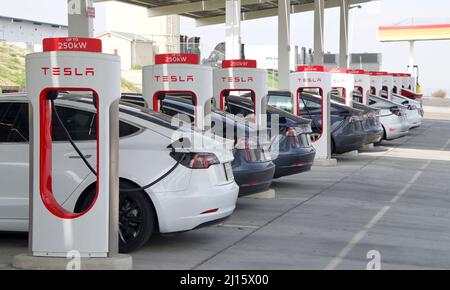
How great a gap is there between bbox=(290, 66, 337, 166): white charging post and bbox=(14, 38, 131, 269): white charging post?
10.6m

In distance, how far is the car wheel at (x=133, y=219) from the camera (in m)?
8.25

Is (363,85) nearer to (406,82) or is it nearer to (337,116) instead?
(337,116)

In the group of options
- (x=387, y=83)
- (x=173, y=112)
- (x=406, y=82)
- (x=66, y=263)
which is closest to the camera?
(x=66, y=263)

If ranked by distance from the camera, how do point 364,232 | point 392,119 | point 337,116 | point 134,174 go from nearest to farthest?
point 134,174 → point 364,232 → point 337,116 → point 392,119

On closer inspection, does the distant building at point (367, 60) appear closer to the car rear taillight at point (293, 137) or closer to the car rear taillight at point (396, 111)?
the car rear taillight at point (396, 111)

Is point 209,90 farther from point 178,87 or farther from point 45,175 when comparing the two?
point 45,175

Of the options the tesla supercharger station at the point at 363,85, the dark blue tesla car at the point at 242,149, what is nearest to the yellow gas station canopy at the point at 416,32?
the tesla supercharger station at the point at 363,85

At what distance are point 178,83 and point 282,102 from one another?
717 cm

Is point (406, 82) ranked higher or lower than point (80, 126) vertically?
higher

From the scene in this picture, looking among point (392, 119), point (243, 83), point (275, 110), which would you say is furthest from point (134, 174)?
point (392, 119)

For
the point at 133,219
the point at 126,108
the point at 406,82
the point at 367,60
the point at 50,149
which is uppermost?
the point at 367,60

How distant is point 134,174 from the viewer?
27.1 feet
